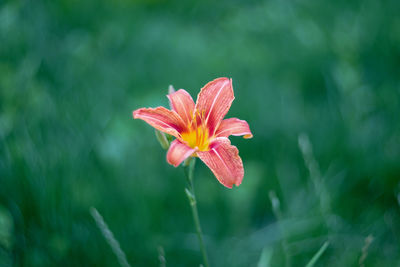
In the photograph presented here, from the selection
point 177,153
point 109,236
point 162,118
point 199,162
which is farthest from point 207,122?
point 199,162

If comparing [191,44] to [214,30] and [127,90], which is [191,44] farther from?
[127,90]

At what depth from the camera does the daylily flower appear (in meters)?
1.28

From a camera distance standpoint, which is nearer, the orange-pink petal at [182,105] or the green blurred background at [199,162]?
the orange-pink petal at [182,105]

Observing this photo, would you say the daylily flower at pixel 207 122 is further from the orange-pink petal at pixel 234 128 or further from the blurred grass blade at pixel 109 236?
the blurred grass blade at pixel 109 236

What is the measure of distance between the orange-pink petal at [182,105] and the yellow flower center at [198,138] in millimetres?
56

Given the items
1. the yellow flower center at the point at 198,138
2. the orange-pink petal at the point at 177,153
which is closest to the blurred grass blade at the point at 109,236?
the orange-pink petal at the point at 177,153

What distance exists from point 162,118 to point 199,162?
1.44m

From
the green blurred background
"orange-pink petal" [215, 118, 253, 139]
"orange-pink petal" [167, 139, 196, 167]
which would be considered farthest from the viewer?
the green blurred background

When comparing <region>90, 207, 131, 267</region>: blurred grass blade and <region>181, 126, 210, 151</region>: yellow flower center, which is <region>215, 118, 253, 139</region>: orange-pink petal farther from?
<region>90, 207, 131, 267</region>: blurred grass blade

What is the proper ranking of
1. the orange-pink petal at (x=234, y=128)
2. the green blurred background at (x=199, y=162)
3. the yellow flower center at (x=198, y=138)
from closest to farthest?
the orange-pink petal at (x=234, y=128)
the yellow flower center at (x=198, y=138)
the green blurred background at (x=199, y=162)

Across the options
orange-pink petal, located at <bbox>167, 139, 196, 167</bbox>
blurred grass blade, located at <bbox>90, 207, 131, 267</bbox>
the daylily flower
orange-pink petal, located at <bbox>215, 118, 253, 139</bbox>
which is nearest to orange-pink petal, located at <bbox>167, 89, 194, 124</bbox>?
the daylily flower

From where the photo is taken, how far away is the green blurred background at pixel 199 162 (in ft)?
6.52

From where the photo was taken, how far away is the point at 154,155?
272cm

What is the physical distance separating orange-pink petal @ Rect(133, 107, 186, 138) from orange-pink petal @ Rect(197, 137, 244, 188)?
14 cm
